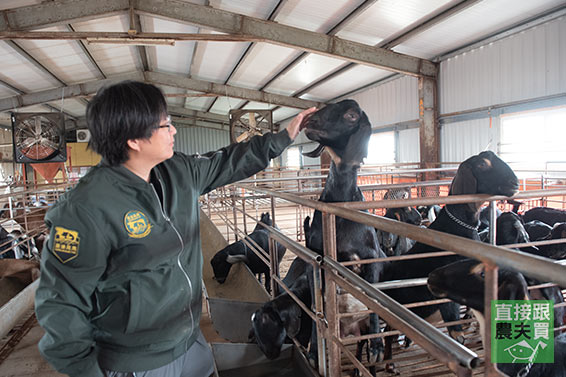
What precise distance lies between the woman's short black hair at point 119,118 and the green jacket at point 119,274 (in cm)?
7

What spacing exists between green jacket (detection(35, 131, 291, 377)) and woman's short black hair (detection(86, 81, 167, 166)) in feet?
0.24

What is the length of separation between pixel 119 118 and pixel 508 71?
902cm

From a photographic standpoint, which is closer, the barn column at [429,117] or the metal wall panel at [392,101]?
the barn column at [429,117]

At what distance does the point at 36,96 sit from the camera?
13.2 m

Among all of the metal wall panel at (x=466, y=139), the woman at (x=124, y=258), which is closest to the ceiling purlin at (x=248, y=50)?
the metal wall panel at (x=466, y=139)

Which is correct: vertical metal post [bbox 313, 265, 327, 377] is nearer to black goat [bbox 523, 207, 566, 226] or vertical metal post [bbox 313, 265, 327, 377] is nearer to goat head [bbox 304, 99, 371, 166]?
goat head [bbox 304, 99, 371, 166]

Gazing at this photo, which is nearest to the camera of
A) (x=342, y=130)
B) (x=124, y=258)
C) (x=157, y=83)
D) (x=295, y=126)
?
(x=124, y=258)

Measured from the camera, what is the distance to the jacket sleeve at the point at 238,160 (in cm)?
163

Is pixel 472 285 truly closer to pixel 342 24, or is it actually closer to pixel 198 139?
pixel 342 24

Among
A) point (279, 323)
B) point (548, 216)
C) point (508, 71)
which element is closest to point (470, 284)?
point (279, 323)

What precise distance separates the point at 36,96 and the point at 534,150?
15.3 metres

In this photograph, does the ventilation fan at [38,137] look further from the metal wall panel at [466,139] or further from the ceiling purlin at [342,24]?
the metal wall panel at [466,139]

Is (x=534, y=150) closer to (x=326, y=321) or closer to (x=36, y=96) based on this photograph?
(x=326, y=321)

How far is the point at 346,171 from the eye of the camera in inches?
99.0
